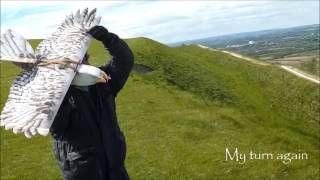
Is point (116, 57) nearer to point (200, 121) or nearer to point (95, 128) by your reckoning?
point (95, 128)

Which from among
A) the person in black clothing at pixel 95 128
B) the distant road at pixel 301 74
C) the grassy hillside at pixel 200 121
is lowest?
the distant road at pixel 301 74

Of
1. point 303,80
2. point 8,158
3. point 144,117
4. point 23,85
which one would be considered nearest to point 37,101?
point 23,85

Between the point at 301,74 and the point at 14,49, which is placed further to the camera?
the point at 301,74

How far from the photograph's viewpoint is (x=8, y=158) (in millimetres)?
18625

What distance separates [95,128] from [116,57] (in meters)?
0.98

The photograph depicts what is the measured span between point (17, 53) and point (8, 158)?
47.5 feet

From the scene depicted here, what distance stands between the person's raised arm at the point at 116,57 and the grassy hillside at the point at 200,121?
10.6 meters

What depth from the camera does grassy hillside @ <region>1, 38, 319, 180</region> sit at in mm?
17219

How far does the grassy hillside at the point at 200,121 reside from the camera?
56.5 ft

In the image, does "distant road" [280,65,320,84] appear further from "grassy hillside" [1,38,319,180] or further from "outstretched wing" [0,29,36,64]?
"outstretched wing" [0,29,36,64]

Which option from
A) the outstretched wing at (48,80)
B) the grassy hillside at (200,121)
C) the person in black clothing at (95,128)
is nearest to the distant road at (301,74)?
the grassy hillside at (200,121)

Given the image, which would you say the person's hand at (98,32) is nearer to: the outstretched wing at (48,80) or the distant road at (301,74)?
the outstretched wing at (48,80)

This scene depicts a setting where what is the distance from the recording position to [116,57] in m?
5.98

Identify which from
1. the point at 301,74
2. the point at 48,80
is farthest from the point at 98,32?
the point at 301,74
